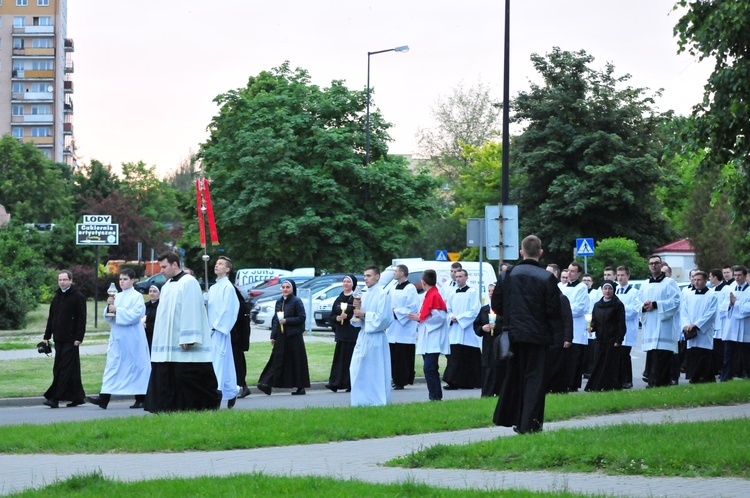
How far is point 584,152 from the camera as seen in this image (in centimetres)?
6069

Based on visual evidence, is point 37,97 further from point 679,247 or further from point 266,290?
point 266,290

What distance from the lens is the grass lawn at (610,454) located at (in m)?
9.66

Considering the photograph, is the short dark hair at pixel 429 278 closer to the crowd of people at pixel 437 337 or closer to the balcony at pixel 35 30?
the crowd of people at pixel 437 337

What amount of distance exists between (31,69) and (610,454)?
136732 mm

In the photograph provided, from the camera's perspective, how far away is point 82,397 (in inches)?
739

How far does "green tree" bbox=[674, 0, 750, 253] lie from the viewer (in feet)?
53.5

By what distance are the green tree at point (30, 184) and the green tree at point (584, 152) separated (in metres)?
49.1

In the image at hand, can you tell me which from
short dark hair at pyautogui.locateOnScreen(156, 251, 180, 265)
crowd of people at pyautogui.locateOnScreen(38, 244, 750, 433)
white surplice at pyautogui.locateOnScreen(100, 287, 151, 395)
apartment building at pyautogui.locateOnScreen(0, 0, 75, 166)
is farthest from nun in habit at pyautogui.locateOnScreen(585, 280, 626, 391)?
apartment building at pyautogui.locateOnScreen(0, 0, 75, 166)

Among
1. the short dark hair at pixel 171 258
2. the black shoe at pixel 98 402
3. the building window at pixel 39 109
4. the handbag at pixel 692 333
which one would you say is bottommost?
the black shoe at pixel 98 402

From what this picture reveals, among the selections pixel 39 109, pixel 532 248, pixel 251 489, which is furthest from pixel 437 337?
pixel 39 109

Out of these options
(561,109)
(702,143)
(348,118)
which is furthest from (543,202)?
(702,143)

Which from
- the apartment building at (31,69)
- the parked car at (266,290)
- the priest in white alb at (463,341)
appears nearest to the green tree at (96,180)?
the apartment building at (31,69)

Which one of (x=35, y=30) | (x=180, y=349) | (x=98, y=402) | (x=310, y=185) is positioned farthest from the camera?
(x=35, y=30)

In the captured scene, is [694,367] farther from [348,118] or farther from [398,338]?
[348,118]
